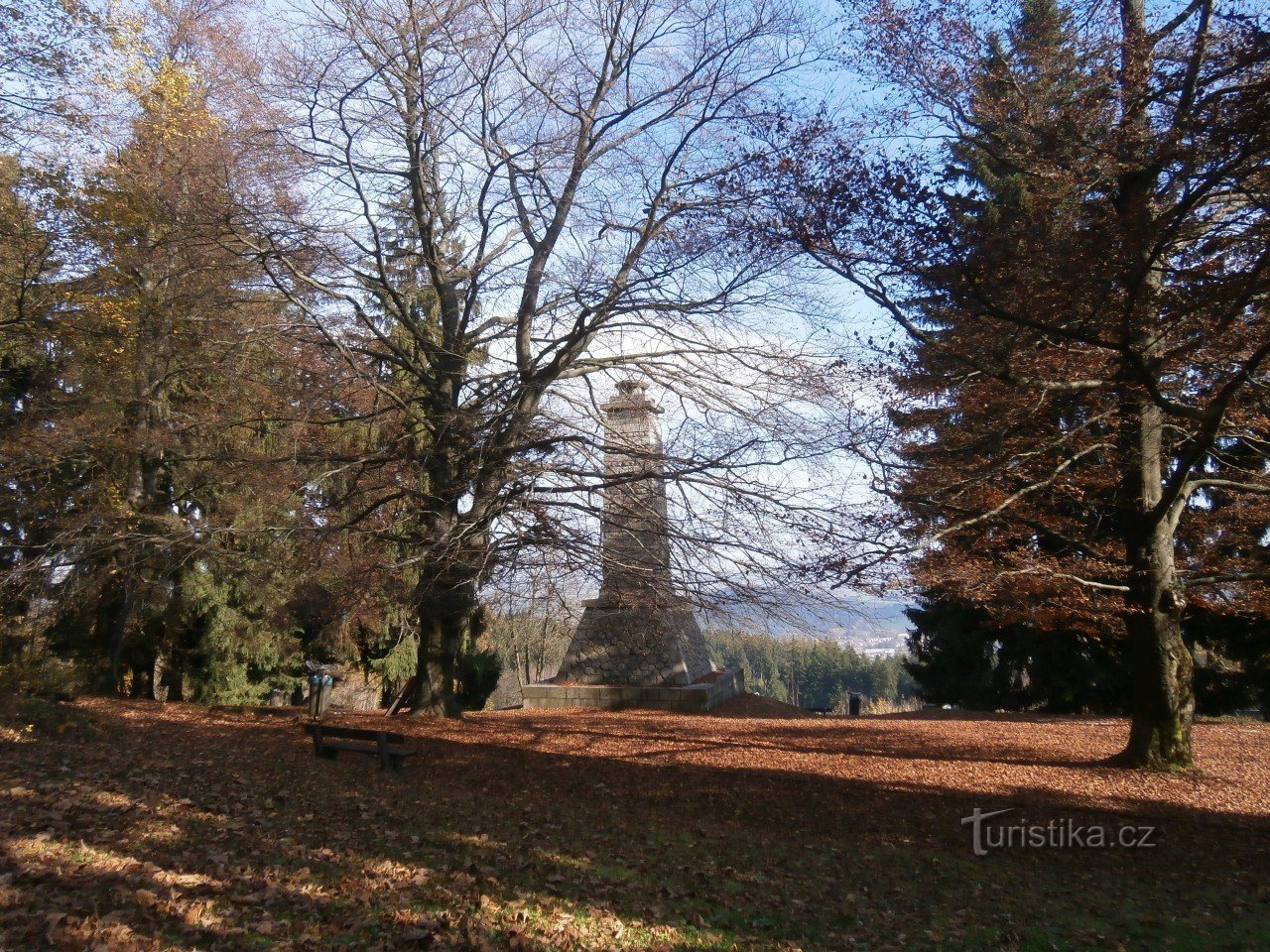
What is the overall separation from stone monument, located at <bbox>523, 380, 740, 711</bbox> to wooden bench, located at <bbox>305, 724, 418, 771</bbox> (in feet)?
9.85

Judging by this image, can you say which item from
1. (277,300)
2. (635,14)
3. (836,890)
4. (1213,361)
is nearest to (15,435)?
(277,300)

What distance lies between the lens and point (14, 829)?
15.4ft

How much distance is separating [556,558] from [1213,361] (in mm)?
7351

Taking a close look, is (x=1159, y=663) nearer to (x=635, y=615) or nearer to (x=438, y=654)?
(x=635, y=615)

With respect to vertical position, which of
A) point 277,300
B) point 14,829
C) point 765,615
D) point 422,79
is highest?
point 422,79

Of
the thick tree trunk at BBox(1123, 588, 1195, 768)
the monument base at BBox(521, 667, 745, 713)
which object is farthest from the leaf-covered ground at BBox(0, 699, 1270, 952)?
the monument base at BBox(521, 667, 745, 713)

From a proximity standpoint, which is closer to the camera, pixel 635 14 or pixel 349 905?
pixel 349 905

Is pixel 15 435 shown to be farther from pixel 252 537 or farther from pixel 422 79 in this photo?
pixel 422 79

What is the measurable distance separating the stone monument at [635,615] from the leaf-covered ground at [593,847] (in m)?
2.18

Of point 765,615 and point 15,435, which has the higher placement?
point 15,435

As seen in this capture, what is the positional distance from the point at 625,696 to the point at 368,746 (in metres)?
8.14

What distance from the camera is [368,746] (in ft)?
29.0

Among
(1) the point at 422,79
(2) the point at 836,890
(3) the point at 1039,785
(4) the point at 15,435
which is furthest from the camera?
(4) the point at 15,435

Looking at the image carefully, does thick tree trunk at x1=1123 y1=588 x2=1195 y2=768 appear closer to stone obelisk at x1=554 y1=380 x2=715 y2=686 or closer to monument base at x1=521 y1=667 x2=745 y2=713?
stone obelisk at x1=554 y1=380 x2=715 y2=686
